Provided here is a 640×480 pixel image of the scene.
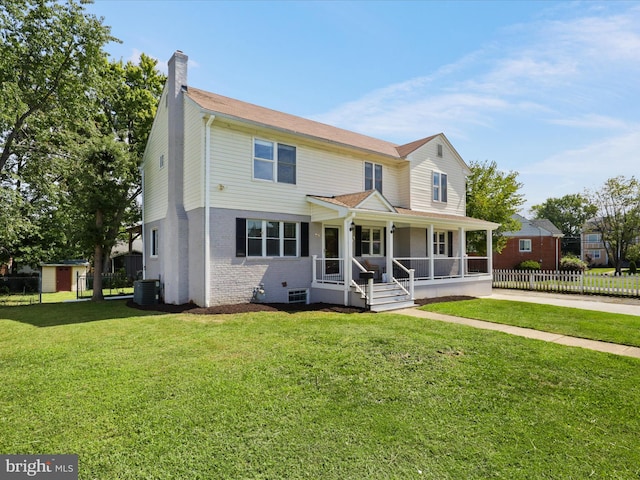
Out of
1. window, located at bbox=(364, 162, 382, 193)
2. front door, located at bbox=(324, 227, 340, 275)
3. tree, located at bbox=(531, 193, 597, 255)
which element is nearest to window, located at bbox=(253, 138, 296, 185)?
front door, located at bbox=(324, 227, 340, 275)

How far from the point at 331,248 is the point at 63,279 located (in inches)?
867

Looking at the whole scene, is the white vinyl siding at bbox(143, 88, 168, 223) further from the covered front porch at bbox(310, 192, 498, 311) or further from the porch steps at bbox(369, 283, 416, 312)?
the porch steps at bbox(369, 283, 416, 312)

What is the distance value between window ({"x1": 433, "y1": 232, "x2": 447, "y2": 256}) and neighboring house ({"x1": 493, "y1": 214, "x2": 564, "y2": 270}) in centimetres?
1832

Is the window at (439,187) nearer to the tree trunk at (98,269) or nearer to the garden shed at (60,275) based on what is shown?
the tree trunk at (98,269)

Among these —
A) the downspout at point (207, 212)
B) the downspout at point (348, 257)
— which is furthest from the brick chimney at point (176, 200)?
the downspout at point (348, 257)

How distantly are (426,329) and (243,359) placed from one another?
165 inches

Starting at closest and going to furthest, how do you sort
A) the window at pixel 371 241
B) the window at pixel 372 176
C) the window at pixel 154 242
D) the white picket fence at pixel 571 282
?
1. the white picket fence at pixel 571 282
2. the window at pixel 371 241
3. the window at pixel 154 242
4. the window at pixel 372 176

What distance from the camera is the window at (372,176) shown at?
49.7ft

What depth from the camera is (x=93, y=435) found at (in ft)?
11.1

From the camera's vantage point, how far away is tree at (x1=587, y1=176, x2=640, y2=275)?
29.7 m

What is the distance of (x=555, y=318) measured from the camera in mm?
9172

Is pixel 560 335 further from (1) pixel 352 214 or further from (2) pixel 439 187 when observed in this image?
(2) pixel 439 187

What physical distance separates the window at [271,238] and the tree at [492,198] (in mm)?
14660

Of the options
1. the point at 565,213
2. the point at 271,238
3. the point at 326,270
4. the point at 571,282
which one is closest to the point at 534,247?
the point at 571,282
